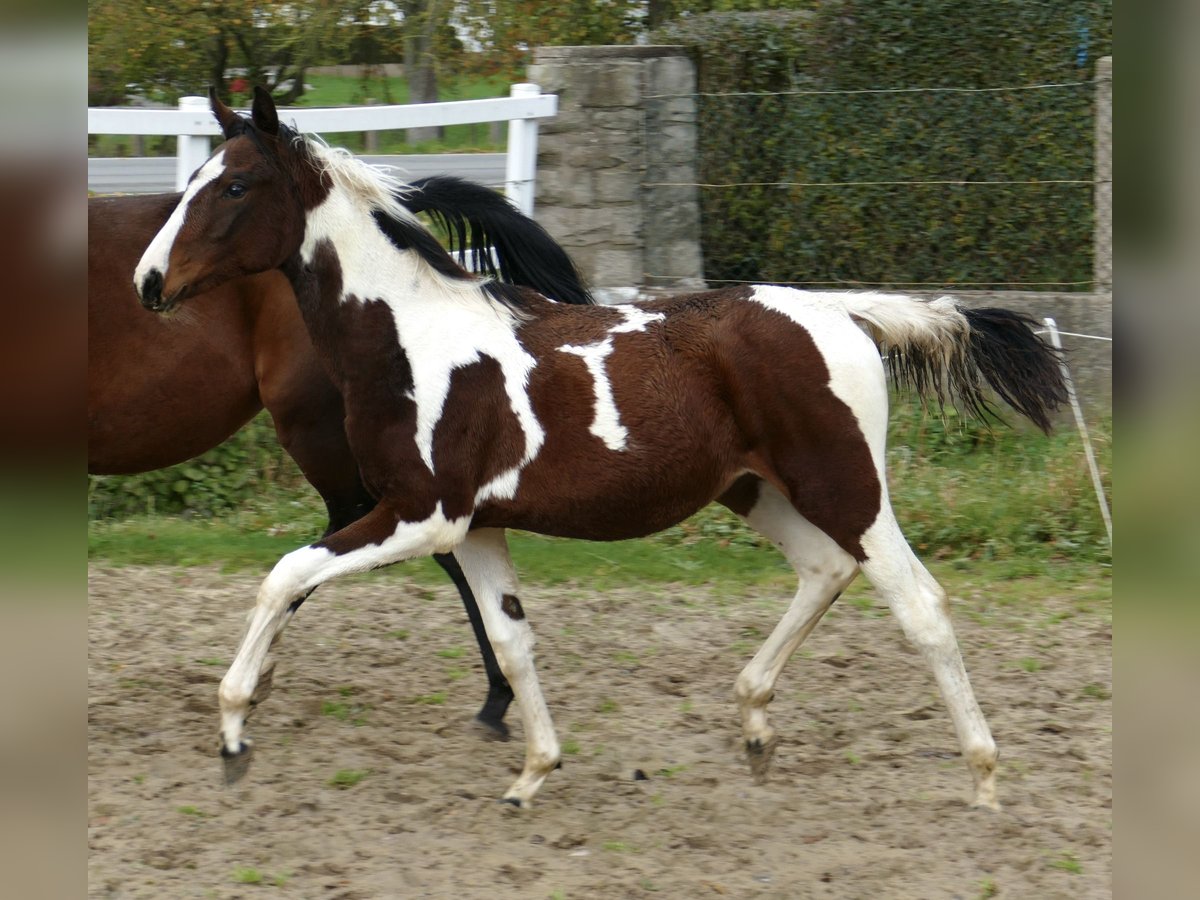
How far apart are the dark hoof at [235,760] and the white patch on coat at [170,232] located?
1379mm

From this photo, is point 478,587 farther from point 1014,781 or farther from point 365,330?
point 1014,781

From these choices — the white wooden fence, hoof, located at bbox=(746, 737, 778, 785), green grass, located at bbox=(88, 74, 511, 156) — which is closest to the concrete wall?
the white wooden fence

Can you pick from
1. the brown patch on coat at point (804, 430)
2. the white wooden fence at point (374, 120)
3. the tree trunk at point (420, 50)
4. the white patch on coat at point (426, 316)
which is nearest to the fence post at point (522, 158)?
the white wooden fence at point (374, 120)

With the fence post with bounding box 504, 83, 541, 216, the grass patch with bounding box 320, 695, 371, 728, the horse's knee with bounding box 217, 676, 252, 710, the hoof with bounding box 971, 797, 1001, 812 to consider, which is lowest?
the grass patch with bounding box 320, 695, 371, 728

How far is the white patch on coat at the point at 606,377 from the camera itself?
12.4 ft

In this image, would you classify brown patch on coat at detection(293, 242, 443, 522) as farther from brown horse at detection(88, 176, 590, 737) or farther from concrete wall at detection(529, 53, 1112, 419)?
concrete wall at detection(529, 53, 1112, 419)

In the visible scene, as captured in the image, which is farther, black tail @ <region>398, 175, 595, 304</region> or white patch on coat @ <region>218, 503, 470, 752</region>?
black tail @ <region>398, 175, 595, 304</region>

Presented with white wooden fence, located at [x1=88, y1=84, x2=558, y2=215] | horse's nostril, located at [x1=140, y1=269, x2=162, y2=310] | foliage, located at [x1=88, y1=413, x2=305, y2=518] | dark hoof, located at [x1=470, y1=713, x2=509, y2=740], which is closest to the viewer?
horse's nostril, located at [x1=140, y1=269, x2=162, y2=310]

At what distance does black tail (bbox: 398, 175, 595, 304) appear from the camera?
434 cm

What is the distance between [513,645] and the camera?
407 cm

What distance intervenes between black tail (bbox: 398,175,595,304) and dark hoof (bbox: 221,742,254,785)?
1781 millimetres

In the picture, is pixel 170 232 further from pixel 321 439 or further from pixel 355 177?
pixel 321 439

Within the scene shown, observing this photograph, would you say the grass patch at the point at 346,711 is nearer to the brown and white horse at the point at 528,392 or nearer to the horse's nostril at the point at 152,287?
the brown and white horse at the point at 528,392

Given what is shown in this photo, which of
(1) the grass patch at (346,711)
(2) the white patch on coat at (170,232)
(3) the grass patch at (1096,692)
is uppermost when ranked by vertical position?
(2) the white patch on coat at (170,232)
